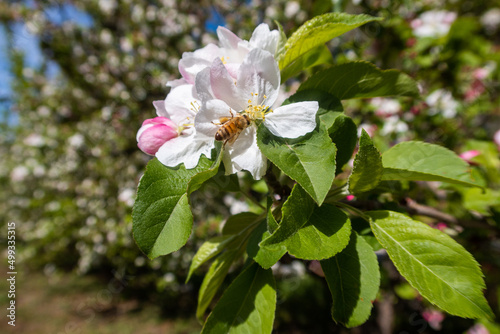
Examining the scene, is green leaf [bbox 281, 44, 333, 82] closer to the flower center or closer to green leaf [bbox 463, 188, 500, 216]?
the flower center

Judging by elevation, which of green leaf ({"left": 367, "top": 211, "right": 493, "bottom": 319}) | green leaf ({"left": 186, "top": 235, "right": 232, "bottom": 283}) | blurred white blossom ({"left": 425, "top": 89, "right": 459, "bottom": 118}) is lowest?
blurred white blossom ({"left": 425, "top": 89, "right": 459, "bottom": 118})

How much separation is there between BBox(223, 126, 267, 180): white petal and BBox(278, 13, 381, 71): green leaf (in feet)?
0.70

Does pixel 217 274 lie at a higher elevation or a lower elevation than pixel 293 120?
lower

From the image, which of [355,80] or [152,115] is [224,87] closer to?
[355,80]

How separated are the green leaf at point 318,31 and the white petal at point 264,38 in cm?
4

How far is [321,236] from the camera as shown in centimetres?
60

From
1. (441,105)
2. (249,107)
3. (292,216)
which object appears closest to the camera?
(292,216)

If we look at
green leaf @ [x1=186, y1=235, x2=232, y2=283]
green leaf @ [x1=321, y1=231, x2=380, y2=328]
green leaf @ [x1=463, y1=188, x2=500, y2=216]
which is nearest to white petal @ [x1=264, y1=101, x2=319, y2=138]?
green leaf @ [x1=321, y1=231, x2=380, y2=328]

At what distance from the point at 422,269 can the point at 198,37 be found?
3795 mm

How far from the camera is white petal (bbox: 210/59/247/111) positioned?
0.60m

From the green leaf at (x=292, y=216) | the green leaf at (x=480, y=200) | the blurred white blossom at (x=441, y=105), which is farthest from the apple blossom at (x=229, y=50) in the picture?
the blurred white blossom at (x=441, y=105)

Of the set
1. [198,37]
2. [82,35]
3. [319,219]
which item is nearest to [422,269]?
[319,219]

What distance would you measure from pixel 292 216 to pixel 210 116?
0.29m

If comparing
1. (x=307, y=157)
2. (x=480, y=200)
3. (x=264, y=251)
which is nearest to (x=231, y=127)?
(x=307, y=157)
